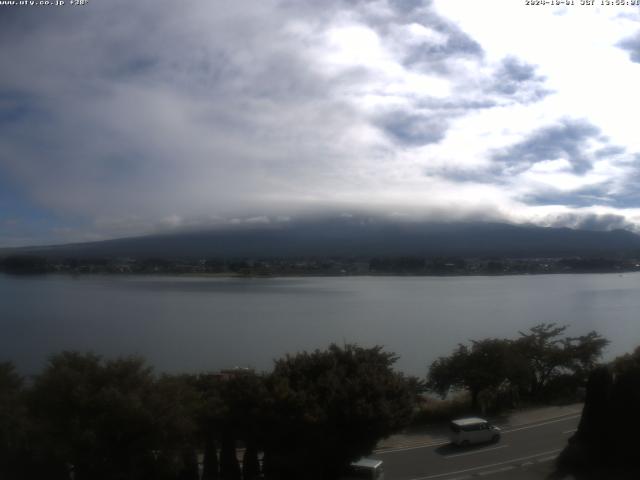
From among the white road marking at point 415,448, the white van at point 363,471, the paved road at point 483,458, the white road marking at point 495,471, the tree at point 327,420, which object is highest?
the tree at point 327,420

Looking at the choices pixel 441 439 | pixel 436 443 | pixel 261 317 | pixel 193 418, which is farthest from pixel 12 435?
pixel 261 317

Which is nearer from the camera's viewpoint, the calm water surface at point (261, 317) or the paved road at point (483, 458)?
the paved road at point (483, 458)

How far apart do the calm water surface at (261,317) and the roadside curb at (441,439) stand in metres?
6.94

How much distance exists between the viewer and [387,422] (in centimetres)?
819

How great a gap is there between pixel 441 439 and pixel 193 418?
5197 mm

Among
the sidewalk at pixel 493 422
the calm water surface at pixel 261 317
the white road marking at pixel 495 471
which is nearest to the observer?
the white road marking at pixel 495 471

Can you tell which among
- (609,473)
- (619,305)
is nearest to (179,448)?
(609,473)

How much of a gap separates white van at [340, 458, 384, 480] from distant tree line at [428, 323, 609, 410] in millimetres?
5925

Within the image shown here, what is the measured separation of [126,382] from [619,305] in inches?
1554

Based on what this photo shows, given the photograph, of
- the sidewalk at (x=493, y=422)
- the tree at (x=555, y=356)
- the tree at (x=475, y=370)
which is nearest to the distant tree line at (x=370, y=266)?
the tree at (x=555, y=356)

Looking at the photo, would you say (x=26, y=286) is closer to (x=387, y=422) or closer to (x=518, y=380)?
(x=518, y=380)

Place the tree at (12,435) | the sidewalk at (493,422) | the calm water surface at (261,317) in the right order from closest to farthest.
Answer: the tree at (12,435)
the sidewalk at (493,422)
the calm water surface at (261,317)

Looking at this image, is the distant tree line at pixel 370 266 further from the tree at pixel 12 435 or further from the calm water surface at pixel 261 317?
the tree at pixel 12 435

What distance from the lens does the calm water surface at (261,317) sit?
22656mm
